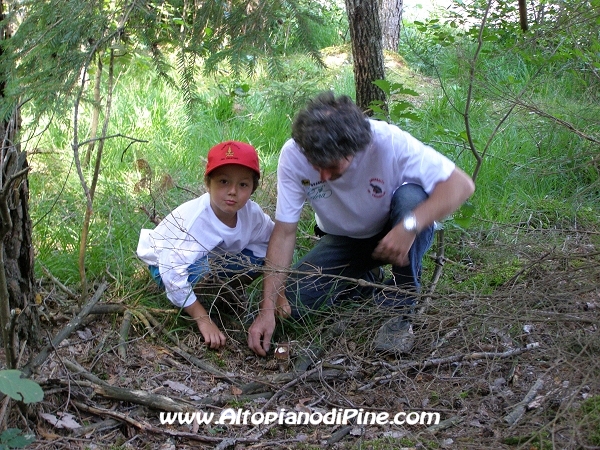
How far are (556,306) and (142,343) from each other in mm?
1786

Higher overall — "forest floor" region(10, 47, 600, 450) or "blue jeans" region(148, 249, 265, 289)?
"blue jeans" region(148, 249, 265, 289)

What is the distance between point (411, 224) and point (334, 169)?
389 mm

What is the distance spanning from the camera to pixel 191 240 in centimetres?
301

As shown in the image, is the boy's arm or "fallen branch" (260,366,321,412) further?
the boy's arm

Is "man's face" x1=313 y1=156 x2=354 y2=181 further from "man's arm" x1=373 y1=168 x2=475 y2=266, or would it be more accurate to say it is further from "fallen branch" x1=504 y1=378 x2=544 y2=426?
"fallen branch" x1=504 y1=378 x2=544 y2=426

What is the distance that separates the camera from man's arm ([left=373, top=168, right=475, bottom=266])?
2605 millimetres

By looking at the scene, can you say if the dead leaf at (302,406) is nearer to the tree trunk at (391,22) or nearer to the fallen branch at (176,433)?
the fallen branch at (176,433)

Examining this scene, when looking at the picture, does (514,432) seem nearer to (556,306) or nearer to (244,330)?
(556,306)

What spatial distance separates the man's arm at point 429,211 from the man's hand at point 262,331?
0.62 m

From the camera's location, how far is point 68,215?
3.73 m

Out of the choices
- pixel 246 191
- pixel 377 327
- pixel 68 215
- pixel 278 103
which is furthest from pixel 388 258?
pixel 278 103

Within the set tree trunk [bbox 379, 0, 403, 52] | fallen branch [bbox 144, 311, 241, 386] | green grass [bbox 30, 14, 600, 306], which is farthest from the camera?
tree trunk [bbox 379, 0, 403, 52]

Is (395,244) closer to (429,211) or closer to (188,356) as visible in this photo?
(429,211)

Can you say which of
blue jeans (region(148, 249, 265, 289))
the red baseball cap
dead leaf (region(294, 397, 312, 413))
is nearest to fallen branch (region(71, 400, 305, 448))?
dead leaf (region(294, 397, 312, 413))
